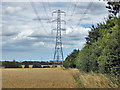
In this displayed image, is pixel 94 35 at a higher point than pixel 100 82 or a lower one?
higher

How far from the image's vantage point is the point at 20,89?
65.0 ft

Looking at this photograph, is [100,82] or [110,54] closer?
[100,82]

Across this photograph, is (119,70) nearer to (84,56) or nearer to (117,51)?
(117,51)

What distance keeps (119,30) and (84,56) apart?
2386 cm

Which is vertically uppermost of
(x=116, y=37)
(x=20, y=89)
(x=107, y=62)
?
(x=116, y=37)

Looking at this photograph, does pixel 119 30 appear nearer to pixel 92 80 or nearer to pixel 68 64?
pixel 92 80

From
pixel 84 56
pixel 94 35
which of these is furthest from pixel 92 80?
pixel 94 35

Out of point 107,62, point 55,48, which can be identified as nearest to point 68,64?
point 55,48

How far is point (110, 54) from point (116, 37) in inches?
62.8

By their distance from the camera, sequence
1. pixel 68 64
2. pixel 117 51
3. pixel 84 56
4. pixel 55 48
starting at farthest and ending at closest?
pixel 68 64 → pixel 55 48 → pixel 84 56 → pixel 117 51

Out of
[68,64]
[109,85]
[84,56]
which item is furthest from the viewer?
[68,64]

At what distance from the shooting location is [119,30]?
22.2m

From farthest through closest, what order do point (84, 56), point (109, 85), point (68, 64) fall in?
1. point (68, 64)
2. point (84, 56)
3. point (109, 85)

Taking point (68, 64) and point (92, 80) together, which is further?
point (68, 64)
